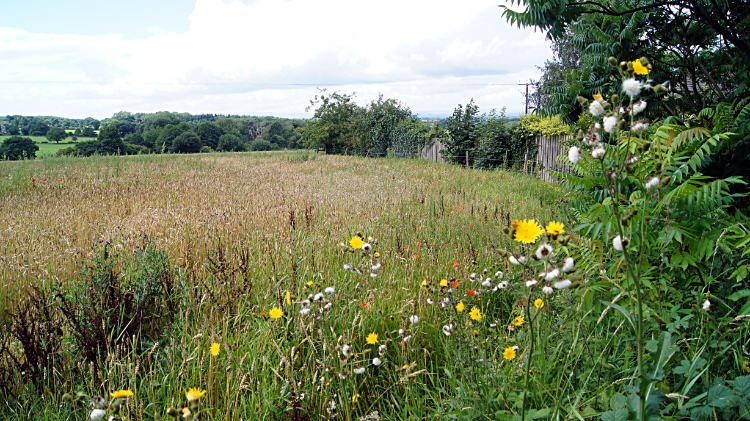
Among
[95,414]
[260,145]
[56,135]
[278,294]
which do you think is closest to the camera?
[95,414]

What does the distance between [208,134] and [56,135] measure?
22.5 meters

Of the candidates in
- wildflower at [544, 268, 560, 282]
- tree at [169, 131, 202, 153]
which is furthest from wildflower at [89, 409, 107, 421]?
tree at [169, 131, 202, 153]

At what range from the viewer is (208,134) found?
48.2 metres

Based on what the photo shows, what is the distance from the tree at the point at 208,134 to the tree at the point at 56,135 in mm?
19787

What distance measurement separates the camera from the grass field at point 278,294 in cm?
187

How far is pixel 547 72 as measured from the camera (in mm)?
29938

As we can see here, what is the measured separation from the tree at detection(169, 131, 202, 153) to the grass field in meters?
38.9

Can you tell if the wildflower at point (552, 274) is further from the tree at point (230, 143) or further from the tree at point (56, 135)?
the tree at point (230, 143)

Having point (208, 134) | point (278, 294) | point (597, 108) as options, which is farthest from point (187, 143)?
point (597, 108)

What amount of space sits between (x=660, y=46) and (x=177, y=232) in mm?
5598

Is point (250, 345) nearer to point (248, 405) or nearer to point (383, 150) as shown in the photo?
point (248, 405)

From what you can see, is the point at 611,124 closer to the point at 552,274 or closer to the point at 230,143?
the point at 552,274

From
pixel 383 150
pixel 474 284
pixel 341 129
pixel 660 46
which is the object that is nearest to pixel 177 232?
pixel 474 284

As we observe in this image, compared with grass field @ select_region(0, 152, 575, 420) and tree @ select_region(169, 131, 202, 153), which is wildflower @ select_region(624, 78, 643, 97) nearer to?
grass field @ select_region(0, 152, 575, 420)
